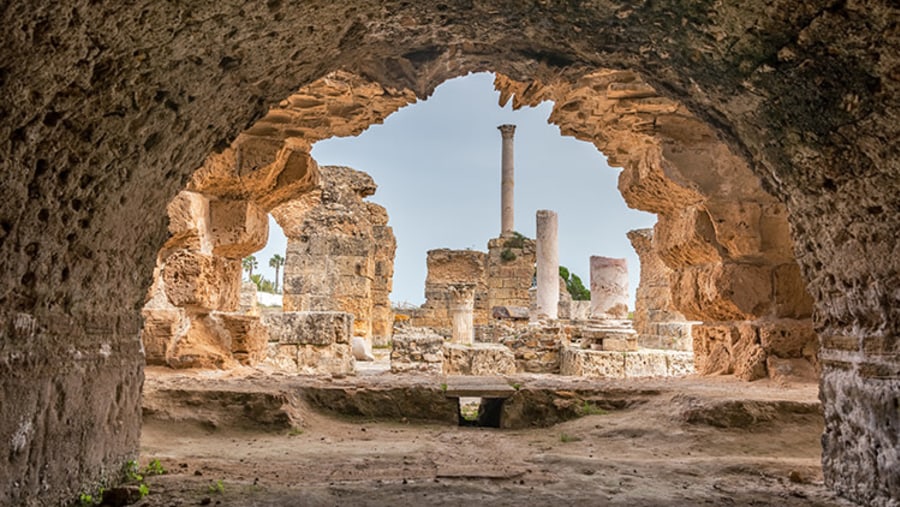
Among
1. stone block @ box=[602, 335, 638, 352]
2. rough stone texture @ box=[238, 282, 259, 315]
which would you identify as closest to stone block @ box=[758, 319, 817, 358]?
stone block @ box=[602, 335, 638, 352]

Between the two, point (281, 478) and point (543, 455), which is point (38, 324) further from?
point (543, 455)

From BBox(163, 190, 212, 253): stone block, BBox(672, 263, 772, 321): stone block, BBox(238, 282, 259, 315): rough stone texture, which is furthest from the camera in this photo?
BBox(238, 282, 259, 315): rough stone texture

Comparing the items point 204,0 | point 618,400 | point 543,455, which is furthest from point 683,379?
point 204,0

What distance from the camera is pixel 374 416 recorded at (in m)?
4.97

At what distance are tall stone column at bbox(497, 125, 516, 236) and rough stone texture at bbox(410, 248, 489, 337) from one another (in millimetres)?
3924

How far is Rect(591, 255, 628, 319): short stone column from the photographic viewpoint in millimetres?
19328

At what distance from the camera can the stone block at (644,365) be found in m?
10.1

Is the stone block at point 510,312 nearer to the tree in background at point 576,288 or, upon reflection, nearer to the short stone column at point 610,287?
the short stone column at point 610,287

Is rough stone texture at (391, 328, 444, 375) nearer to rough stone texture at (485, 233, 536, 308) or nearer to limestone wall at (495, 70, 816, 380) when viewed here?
limestone wall at (495, 70, 816, 380)

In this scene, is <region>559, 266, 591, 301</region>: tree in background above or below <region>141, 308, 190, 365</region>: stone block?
above

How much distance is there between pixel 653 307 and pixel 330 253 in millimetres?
9385

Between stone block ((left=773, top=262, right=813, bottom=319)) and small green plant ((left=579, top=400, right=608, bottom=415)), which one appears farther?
stone block ((left=773, top=262, right=813, bottom=319))

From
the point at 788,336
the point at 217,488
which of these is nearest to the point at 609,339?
the point at 788,336

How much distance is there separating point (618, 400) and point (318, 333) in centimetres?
464
